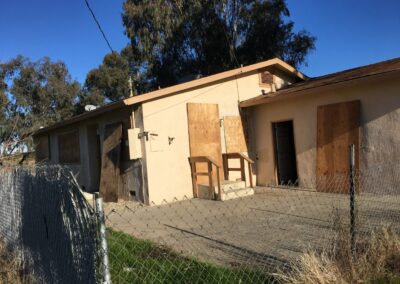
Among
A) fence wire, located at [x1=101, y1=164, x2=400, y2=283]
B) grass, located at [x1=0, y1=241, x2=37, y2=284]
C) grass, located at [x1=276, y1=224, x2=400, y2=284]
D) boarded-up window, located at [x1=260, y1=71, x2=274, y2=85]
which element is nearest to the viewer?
grass, located at [x1=276, y1=224, x2=400, y2=284]

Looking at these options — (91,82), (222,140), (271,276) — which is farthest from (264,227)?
(91,82)

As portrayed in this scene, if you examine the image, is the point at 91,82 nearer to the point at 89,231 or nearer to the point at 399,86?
the point at 399,86

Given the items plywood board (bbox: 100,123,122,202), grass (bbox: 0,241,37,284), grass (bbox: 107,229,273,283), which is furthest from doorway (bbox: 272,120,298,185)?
grass (bbox: 0,241,37,284)

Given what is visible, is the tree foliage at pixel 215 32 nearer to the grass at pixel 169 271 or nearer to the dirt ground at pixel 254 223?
the dirt ground at pixel 254 223

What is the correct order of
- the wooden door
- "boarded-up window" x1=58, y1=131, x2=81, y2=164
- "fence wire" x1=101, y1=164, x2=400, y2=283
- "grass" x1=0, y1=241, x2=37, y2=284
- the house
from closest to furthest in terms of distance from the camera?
"grass" x1=0, y1=241, x2=37, y2=284
"fence wire" x1=101, y1=164, x2=400, y2=283
the house
the wooden door
"boarded-up window" x1=58, y1=131, x2=81, y2=164

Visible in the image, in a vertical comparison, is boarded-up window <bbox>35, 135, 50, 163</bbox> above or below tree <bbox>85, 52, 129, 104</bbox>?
below

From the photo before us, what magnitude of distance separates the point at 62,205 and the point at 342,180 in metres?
9.13

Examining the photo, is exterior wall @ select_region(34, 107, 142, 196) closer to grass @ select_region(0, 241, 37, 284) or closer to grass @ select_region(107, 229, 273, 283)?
grass @ select_region(107, 229, 273, 283)

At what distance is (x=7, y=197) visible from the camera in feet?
18.3

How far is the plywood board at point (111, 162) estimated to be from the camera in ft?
39.6

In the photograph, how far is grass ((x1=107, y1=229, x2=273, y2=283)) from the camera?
445 centimetres

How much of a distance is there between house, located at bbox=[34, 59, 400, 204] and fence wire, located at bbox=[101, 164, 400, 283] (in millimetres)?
613

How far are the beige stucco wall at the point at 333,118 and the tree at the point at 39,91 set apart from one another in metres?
24.0

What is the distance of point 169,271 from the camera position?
477 cm
